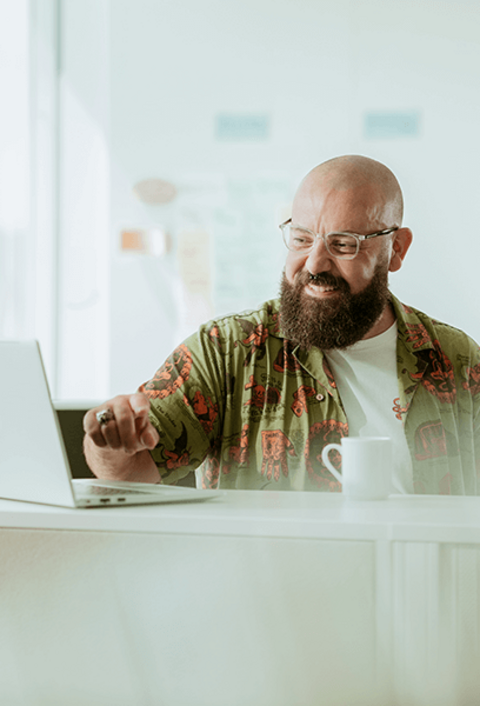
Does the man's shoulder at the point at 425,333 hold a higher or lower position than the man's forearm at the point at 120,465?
higher

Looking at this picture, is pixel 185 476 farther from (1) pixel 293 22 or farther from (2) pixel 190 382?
(1) pixel 293 22

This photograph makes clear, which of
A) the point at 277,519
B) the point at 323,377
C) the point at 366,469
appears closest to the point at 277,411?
the point at 323,377

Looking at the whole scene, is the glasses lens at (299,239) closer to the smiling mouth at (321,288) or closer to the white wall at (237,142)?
the smiling mouth at (321,288)

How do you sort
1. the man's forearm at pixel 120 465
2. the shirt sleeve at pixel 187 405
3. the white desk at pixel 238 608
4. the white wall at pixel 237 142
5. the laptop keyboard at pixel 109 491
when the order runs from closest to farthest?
the white desk at pixel 238 608 → the laptop keyboard at pixel 109 491 → the man's forearm at pixel 120 465 → the shirt sleeve at pixel 187 405 → the white wall at pixel 237 142

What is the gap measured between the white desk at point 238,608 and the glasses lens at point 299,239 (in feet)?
2.66

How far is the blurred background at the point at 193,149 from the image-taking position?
7.54 ft

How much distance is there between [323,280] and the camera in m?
1.40

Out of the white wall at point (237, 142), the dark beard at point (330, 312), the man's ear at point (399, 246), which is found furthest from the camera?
the white wall at point (237, 142)

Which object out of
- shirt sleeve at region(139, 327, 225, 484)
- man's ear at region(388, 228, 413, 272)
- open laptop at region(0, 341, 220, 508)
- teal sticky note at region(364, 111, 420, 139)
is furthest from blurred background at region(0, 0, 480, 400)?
open laptop at region(0, 341, 220, 508)

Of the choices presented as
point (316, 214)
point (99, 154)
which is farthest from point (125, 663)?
point (99, 154)

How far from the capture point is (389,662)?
0.58 metres

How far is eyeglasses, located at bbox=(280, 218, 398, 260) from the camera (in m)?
1.37

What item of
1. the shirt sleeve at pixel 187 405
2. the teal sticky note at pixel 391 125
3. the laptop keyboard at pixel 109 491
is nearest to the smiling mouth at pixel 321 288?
the shirt sleeve at pixel 187 405

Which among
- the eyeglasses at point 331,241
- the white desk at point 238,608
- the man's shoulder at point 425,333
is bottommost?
the white desk at point 238,608
